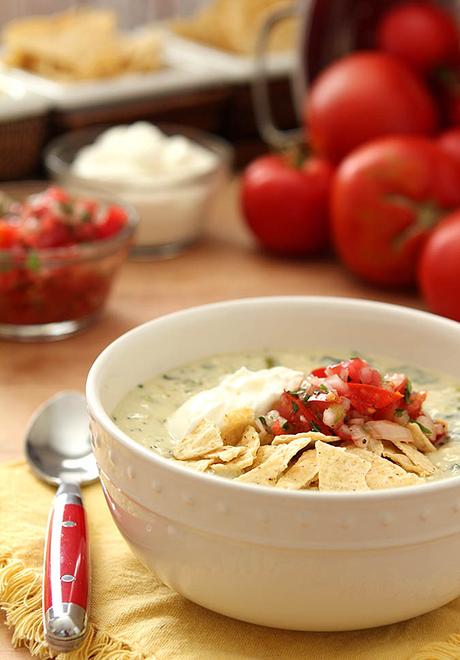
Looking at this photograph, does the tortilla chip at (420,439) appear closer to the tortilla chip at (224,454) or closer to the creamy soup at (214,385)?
the creamy soup at (214,385)

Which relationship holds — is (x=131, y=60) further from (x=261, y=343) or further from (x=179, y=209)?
(x=261, y=343)

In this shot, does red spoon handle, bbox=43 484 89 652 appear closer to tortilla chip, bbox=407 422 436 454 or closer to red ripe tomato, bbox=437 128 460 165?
tortilla chip, bbox=407 422 436 454

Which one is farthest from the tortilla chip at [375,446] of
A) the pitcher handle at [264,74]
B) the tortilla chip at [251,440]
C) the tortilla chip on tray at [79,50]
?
the tortilla chip on tray at [79,50]

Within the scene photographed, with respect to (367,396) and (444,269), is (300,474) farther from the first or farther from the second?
(444,269)

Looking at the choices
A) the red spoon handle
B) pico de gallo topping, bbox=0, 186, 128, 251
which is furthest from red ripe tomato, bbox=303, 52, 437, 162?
the red spoon handle

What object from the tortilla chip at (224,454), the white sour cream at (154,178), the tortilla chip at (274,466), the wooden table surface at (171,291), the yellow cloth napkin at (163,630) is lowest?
the wooden table surface at (171,291)

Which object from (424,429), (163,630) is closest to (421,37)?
(424,429)

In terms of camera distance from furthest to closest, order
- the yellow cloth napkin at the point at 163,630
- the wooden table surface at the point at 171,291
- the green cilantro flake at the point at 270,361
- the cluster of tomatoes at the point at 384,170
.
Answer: the cluster of tomatoes at the point at 384,170
the wooden table surface at the point at 171,291
the green cilantro flake at the point at 270,361
the yellow cloth napkin at the point at 163,630
